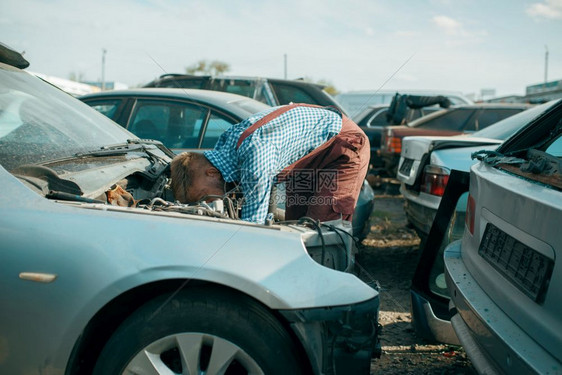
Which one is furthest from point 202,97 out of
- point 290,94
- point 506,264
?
point 506,264

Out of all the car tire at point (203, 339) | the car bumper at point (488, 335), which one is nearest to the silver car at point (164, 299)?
the car tire at point (203, 339)

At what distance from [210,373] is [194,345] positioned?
0.12 m

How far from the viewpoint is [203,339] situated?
1.68 meters

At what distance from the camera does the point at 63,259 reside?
168 cm

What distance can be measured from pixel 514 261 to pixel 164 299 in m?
1.34

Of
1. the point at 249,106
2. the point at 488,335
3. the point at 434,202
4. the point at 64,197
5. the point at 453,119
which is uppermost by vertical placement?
the point at 453,119

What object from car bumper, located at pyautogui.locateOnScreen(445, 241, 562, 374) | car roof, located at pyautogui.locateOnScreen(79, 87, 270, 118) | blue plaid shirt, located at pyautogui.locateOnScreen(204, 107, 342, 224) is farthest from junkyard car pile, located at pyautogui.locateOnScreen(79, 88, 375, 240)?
car bumper, located at pyautogui.locateOnScreen(445, 241, 562, 374)

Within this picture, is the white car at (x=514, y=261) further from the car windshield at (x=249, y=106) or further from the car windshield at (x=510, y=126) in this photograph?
the car windshield at (x=249, y=106)

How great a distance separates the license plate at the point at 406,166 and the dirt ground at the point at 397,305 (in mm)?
891

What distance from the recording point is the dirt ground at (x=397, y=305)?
2613mm

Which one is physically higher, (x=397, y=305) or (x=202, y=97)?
(x=202, y=97)

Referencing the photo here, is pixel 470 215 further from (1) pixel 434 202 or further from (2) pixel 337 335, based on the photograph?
(1) pixel 434 202

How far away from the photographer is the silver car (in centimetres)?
166

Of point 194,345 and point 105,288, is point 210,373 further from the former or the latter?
point 105,288
